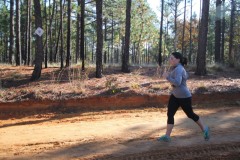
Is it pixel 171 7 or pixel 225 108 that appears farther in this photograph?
pixel 171 7

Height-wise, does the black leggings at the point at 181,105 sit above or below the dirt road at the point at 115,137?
above

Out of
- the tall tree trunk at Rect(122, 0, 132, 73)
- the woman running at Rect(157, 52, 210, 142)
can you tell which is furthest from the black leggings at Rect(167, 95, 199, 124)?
the tall tree trunk at Rect(122, 0, 132, 73)

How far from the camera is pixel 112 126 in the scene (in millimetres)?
9211

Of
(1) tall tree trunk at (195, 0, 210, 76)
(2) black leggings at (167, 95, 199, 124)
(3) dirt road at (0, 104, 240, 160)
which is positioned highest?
(1) tall tree trunk at (195, 0, 210, 76)

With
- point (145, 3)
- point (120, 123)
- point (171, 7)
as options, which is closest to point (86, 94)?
point (120, 123)

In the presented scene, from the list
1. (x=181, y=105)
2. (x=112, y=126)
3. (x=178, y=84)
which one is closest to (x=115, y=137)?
(x=112, y=126)

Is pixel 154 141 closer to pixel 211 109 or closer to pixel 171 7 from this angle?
pixel 211 109

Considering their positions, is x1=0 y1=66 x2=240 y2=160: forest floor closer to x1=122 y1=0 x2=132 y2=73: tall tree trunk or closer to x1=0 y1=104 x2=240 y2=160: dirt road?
x1=0 y1=104 x2=240 y2=160: dirt road

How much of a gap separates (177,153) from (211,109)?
560 cm

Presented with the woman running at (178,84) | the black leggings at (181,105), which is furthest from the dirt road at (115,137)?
the woman running at (178,84)

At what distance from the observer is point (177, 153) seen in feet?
21.9

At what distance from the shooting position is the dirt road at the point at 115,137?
21.7ft

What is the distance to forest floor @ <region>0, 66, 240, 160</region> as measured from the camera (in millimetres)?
6742

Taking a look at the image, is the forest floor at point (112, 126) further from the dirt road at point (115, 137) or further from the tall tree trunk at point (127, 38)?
the tall tree trunk at point (127, 38)
